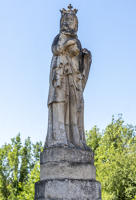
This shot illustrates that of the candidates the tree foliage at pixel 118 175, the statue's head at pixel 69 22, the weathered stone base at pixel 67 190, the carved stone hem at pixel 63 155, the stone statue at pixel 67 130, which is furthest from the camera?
the tree foliage at pixel 118 175

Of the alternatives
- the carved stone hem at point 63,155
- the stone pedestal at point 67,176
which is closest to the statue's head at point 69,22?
the carved stone hem at point 63,155

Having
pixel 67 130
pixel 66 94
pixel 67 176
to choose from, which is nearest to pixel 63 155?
pixel 67 176

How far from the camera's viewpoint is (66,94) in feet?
29.0

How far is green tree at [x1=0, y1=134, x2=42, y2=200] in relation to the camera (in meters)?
34.4

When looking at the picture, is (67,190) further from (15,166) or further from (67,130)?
(15,166)

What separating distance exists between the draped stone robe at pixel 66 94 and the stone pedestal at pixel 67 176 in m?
0.36

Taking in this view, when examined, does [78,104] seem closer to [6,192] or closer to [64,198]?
[64,198]

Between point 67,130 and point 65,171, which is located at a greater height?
point 67,130

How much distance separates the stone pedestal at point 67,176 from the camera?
24.2 feet

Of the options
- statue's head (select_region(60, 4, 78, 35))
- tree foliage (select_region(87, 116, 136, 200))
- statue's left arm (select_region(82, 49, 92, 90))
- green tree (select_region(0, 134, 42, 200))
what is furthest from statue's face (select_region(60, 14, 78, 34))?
green tree (select_region(0, 134, 42, 200))

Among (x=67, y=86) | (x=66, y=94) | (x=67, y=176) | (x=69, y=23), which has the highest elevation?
(x=69, y=23)

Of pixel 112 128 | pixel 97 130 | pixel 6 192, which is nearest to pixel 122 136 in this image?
pixel 112 128

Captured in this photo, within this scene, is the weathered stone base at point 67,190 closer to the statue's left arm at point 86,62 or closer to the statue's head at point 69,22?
the statue's left arm at point 86,62

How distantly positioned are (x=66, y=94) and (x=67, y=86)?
0.28m
